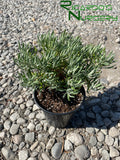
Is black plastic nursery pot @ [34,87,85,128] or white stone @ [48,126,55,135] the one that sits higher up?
black plastic nursery pot @ [34,87,85,128]

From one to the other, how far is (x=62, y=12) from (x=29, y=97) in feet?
11.6

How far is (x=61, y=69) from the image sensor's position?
2.20 meters

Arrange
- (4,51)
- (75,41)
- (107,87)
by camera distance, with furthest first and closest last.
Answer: (4,51), (107,87), (75,41)

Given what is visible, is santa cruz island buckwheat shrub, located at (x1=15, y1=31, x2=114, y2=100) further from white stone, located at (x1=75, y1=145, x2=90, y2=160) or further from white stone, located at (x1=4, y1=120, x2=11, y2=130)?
white stone, located at (x1=4, y1=120, x2=11, y2=130)

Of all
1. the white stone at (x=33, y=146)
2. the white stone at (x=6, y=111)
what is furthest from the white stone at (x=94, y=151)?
the white stone at (x=6, y=111)

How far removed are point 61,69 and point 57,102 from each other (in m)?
0.48

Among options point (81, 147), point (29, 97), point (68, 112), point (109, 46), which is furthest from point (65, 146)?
point (109, 46)

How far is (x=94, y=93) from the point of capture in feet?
10.2

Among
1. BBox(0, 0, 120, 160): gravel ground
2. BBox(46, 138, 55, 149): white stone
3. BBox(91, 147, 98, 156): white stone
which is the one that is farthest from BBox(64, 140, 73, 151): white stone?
BBox(91, 147, 98, 156): white stone

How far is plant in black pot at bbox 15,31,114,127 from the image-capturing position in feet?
6.34

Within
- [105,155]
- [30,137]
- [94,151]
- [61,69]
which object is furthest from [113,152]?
[61,69]

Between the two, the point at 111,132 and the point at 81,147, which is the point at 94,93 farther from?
the point at 81,147

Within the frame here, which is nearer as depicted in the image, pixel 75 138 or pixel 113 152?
pixel 113 152

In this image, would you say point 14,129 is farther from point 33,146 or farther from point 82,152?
point 82,152
